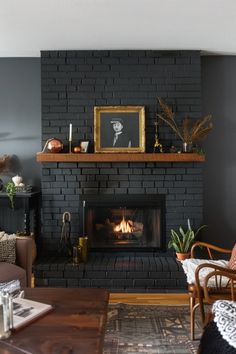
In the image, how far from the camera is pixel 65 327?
5.50ft

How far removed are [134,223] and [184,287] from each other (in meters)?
0.92

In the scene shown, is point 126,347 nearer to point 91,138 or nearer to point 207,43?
point 91,138

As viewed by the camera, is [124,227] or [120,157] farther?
[124,227]

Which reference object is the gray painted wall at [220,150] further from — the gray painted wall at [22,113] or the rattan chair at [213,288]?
the gray painted wall at [22,113]

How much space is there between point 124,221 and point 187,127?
1.29 metres

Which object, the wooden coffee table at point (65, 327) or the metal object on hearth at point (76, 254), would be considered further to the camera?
the metal object on hearth at point (76, 254)

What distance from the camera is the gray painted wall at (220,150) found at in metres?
4.10

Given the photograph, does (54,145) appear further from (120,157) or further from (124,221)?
(124,221)

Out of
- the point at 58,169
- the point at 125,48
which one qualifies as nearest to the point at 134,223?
the point at 58,169

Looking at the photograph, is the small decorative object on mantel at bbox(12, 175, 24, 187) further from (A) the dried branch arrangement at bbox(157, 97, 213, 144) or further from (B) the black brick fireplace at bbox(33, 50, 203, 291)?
(A) the dried branch arrangement at bbox(157, 97, 213, 144)

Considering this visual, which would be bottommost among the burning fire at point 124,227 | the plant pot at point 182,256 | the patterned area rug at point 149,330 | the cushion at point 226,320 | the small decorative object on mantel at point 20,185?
the patterned area rug at point 149,330

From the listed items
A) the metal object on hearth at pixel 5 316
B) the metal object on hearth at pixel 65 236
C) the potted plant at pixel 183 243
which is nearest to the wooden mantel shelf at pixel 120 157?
the metal object on hearth at pixel 65 236

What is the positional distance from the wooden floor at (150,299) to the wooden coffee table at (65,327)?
129 cm

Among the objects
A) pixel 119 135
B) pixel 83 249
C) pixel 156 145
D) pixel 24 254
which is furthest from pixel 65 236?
pixel 156 145
